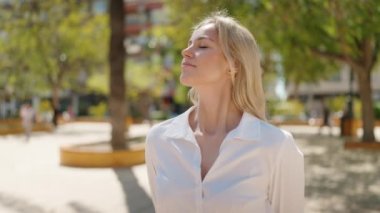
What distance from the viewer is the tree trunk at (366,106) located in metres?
17.2

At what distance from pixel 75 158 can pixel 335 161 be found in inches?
251

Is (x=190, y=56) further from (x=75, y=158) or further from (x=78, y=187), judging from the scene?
(x=75, y=158)

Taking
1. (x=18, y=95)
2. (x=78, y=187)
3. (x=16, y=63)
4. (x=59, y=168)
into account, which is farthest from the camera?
(x=18, y=95)

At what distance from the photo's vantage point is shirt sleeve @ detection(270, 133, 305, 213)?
198 centimetres

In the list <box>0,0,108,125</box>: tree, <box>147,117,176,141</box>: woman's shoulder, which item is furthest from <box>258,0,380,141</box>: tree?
<box>0,0,108,125</box>: tree

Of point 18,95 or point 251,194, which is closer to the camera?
point 251,194

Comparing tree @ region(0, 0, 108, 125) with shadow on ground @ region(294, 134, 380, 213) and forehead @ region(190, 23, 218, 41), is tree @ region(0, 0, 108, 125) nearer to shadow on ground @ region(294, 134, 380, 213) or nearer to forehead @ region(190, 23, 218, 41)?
shadow on ground @ region(294, 134, 380, 213)

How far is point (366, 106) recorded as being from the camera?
688 inches

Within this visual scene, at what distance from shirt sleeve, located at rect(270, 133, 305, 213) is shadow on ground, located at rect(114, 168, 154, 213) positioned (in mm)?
5172

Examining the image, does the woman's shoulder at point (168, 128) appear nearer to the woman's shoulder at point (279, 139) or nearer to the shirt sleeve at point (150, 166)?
the shirt sleeve at point (150, 166)

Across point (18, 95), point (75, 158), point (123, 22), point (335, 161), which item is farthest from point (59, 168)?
point (18, 95)

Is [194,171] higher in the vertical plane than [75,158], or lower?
higher

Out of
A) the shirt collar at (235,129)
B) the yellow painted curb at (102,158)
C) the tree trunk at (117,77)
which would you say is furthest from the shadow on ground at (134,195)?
the shirt collar at (235,129)

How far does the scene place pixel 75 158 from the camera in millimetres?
12523
